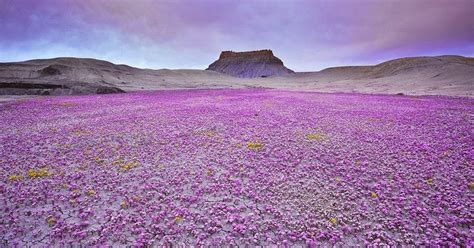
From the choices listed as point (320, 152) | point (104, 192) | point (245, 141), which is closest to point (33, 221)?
point (104, 192)

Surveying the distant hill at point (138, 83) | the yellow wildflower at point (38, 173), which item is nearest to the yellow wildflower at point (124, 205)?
the yellow wildflower at point (38, 173)

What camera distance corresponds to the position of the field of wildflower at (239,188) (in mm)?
4965

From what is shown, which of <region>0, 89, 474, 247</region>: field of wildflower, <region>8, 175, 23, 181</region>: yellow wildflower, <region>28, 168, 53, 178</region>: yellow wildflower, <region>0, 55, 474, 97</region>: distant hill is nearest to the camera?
<region>0, 89, 474, 247</region>: field of wildflower

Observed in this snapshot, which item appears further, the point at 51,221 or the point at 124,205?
the point at 124,205

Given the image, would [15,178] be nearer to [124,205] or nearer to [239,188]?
[124,205]

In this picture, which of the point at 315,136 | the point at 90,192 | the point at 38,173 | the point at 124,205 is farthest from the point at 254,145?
the point at 38,173

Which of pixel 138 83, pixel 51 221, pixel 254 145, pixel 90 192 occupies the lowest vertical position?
pixel 51 221

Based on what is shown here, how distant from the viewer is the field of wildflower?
4.96m

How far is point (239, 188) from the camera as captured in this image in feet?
22.4

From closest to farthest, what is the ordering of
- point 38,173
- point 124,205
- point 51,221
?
point 51,221 → point 124,205 → point 38,173

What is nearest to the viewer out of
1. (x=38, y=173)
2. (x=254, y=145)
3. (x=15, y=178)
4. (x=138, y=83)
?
(x=15, y=178)

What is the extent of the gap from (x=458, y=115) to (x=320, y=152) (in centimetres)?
1520

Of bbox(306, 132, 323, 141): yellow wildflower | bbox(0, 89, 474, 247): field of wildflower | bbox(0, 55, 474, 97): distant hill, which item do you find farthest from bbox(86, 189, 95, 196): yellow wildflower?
bbox(0, 55, 474, 97): distant hill

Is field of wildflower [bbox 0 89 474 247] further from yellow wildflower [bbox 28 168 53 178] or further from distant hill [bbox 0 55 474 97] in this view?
distant hill [bbox 0 55 474 97]
